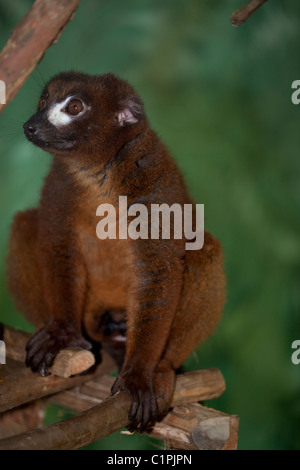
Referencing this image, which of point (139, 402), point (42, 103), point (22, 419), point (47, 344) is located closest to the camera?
point (139, 402)

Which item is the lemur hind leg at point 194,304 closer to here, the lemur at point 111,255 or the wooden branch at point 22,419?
the lemur at point 111,255

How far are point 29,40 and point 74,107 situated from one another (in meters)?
1.01

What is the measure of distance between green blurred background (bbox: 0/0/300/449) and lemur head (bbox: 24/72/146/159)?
1783mm

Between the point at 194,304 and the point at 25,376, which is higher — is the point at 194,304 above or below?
above

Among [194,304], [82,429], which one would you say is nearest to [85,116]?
[194,304]

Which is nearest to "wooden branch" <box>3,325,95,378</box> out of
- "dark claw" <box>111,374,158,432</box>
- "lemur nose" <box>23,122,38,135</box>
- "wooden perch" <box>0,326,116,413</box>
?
"wooden perch" <box>0,326,116,413</box>

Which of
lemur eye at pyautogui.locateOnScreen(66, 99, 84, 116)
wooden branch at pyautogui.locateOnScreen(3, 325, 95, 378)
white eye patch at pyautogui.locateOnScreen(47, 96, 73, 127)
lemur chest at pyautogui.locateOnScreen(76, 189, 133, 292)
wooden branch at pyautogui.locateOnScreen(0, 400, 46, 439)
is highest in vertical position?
lemur eye at pyautogui.locateOnScreen(66, 99, 84, 116)

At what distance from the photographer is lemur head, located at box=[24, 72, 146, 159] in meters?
3.15

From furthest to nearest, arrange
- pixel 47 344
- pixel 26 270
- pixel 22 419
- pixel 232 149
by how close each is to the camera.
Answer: pixel 232 149 → pixel 26 270 → pixel 22 419 → pixel 47 344

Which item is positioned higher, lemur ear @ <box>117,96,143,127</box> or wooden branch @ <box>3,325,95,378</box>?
→ lemur ear @ <box>117,96,143,127</box>

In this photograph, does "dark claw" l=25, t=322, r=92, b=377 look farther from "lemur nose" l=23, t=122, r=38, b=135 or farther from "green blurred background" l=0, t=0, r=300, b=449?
"green blurred background" l=0, t=0, r=300, b=449

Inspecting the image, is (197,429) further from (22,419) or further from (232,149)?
(232,149)

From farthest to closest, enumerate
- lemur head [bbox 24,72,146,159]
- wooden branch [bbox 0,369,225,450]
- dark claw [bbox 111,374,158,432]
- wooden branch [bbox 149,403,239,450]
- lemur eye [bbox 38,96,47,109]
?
wooden branch [bbox 149,403,239,450] → lemur eye [bbox 38,96,47,109] → lemur head [bbox 24,72,146,159] → dark claw [bbox 111,374,158,432] → wooden branch [bbox 0,369,225,450]

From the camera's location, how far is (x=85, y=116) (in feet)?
10.7
